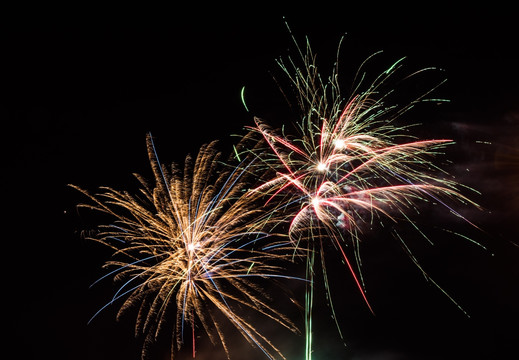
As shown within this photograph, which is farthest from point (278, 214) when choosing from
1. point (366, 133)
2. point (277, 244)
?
point (366, 133)

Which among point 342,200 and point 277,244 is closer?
point 342,200

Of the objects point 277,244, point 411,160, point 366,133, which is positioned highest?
point 366,133

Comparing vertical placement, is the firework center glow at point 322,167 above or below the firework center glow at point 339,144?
below

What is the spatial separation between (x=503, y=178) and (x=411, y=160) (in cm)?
591

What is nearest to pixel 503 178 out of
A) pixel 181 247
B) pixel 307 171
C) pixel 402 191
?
pixel 402 191

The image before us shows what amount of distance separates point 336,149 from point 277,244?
2887mm

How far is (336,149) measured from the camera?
8.88m

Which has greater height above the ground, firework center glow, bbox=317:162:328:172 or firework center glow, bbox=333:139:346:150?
firework center glow, bbox=333:139:346:150

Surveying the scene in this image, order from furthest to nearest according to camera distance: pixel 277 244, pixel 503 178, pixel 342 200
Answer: pixel 503 178 < pixel 277 244 < pixel 342 200

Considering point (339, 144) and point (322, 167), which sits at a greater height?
point (339, 144)

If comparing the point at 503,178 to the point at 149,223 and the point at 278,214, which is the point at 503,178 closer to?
the point at 278,214

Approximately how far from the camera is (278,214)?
9.33 m

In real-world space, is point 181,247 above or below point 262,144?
below

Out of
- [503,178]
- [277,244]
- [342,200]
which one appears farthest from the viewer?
[503,178]
